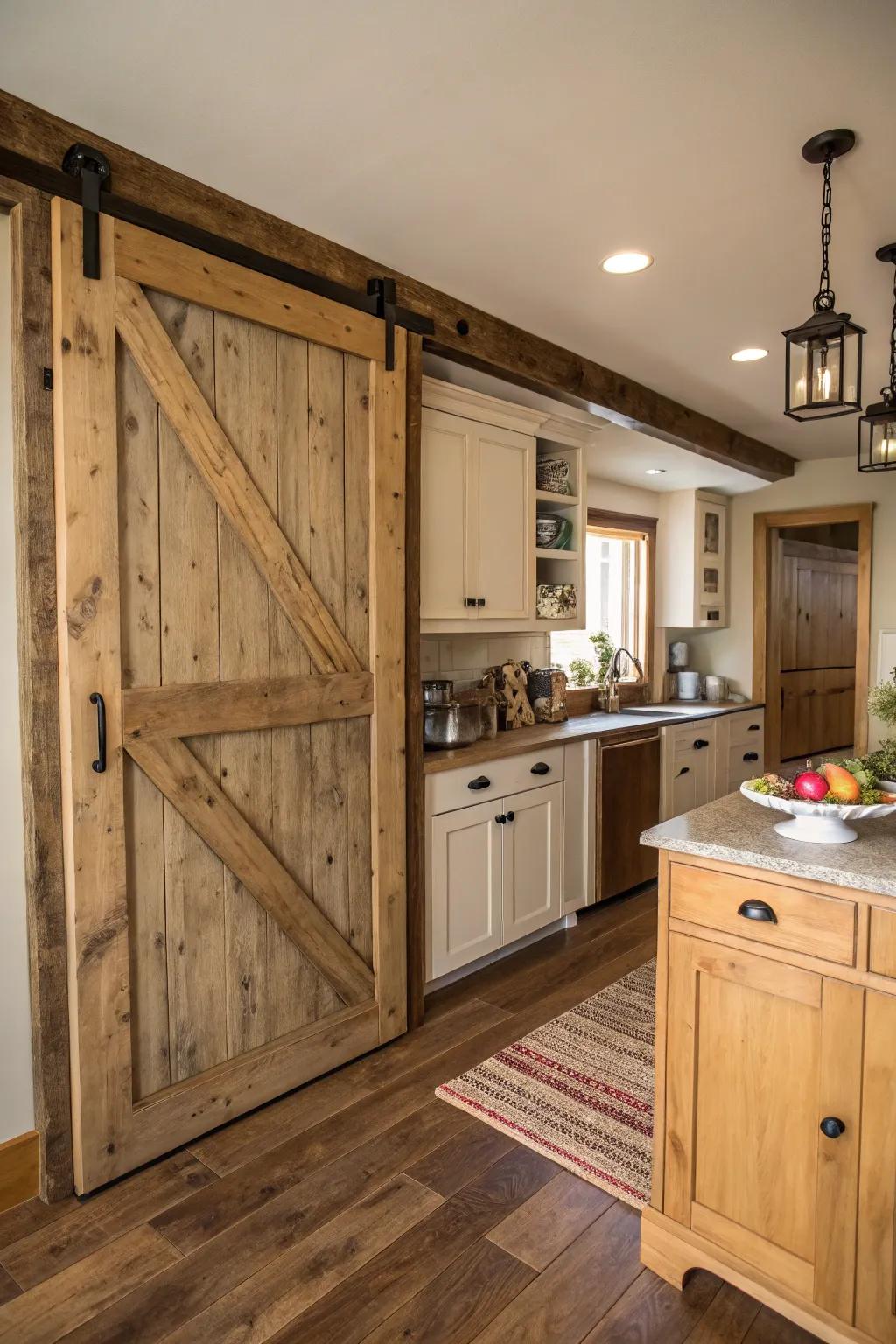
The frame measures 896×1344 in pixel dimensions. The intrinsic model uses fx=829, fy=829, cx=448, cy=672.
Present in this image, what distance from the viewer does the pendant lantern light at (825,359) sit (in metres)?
1.84

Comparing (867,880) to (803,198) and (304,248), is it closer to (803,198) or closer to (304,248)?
(803,198)

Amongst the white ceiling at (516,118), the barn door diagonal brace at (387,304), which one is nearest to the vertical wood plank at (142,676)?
the white ceiling at (516,118)

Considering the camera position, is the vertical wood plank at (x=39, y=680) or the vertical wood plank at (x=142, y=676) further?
the vertical wood plank at (x=142, y=676)

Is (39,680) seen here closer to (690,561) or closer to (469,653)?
(469,653)

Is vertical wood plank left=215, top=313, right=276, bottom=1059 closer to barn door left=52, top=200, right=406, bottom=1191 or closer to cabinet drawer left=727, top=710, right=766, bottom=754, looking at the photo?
barn door left=52, top=200, right=406, bottom=1191

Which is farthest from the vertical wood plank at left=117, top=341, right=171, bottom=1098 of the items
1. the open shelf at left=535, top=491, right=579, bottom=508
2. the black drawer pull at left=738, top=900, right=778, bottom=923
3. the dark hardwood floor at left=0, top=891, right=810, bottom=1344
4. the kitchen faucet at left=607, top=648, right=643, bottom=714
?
the kitchen faucet at left=607, top=648, right=643, bottom=714

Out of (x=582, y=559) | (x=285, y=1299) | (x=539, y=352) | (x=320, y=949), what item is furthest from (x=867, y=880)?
(x=582, y=559)

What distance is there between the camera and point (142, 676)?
208 cm

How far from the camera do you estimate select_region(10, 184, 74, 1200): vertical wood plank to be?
1.89 meters

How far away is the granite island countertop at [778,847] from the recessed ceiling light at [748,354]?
2252mm

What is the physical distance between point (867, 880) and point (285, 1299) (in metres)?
1.46

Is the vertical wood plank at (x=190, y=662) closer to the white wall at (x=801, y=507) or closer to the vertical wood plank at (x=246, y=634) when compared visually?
the vertical wood plank at (x=246, y=634)

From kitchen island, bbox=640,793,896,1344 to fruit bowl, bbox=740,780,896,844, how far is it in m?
0.04

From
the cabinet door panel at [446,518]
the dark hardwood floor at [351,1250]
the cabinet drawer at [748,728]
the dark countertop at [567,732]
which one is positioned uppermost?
the cabinet door panel at [446,518]
